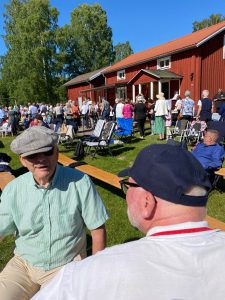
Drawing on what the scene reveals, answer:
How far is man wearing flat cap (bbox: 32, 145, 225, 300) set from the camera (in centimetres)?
99

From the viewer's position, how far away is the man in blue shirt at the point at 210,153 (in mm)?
6043

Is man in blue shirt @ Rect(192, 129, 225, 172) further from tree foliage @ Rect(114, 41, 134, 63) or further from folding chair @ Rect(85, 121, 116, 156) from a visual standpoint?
tree foliage @ Rect(114, 41, 134, 63)

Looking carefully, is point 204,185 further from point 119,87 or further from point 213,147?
point 119,87

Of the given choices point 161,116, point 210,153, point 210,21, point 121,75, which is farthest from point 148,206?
point 210,21

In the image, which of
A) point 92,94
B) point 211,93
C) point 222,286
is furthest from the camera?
point 92,94

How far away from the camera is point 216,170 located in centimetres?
609

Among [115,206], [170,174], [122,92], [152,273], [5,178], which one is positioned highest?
[122,92]

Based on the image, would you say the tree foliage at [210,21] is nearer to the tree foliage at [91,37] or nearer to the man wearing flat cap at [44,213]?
the tree foliage at [91,37]

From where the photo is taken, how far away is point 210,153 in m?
6.13

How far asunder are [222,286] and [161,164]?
→ 17.3 inches

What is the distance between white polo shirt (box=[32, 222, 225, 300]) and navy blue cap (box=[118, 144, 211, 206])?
0.13 meters

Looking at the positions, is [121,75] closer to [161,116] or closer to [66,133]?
[161,116]

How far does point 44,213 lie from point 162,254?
1.55 meters

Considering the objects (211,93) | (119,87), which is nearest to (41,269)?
(211,93)
